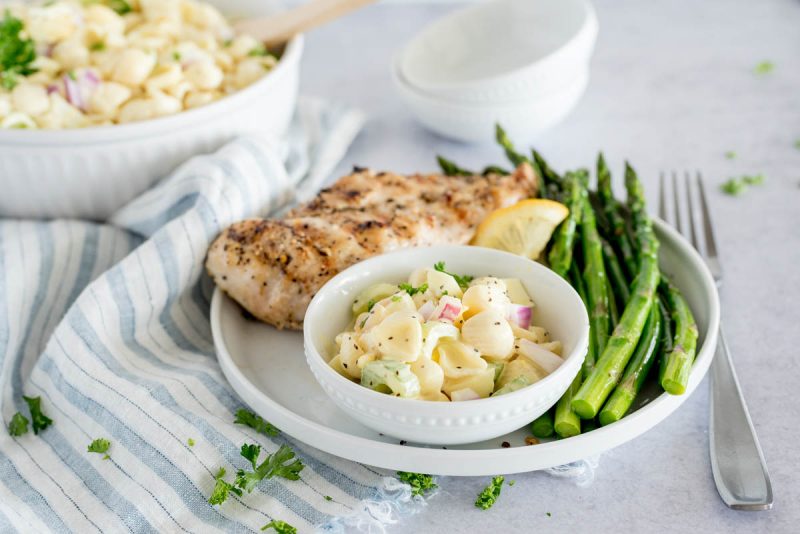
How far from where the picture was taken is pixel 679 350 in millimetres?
2412

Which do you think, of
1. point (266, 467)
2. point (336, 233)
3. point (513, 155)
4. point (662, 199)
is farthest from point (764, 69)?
point (266, 467)

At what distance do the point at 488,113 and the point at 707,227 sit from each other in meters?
1.09

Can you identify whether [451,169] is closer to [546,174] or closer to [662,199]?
[546,174]

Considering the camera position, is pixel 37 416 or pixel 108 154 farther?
pixel 108 154

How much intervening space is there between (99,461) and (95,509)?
175 millimetres

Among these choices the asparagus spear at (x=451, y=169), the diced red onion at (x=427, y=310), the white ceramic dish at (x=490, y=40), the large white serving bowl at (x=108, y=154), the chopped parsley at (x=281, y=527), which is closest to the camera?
the chopped parsley at (x=281, y=527)

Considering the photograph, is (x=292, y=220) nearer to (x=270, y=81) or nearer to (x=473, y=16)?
(x=270, y=81)

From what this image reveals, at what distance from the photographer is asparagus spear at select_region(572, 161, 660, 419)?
2.27 m

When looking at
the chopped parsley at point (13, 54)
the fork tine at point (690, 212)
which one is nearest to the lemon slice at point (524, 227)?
the fork tine at point (690, 212)

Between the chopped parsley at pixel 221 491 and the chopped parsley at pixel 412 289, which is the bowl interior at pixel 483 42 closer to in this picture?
the chopped parsley at pixel 412 289

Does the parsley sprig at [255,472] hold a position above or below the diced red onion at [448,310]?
below

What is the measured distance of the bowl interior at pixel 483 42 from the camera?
4332 millimetres

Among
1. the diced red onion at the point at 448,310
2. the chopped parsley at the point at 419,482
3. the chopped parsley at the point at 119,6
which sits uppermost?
the chopped parsley at the point at 119,6

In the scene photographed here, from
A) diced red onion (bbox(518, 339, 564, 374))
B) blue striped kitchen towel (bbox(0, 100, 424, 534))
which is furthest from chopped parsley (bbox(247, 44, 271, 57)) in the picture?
diced red onion (bbox(518, 339, 564, 374))
